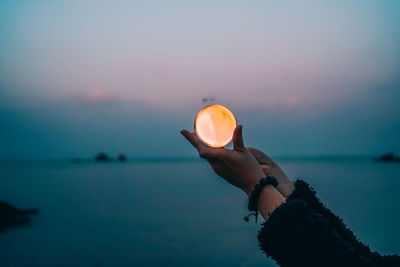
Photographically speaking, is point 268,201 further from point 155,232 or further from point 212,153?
point 155,232

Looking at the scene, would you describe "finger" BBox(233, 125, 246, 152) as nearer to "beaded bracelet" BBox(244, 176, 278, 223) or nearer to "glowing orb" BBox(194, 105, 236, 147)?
"beaded bracelet" BBox(244, 176, 278, 223)

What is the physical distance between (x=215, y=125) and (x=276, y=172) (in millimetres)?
667

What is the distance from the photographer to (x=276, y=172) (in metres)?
2.39

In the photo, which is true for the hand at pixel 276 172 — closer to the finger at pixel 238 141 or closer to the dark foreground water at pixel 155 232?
the finger at pixel 238 141

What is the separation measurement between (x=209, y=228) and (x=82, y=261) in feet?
15.9

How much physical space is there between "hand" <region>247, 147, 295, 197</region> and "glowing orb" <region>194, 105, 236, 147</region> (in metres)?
0.26

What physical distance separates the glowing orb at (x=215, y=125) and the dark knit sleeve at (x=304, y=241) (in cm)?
93

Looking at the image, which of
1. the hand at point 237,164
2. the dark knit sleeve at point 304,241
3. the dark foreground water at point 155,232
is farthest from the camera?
the dark foreground water at point 155,232

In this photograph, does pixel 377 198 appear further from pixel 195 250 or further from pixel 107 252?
pixel 107 252

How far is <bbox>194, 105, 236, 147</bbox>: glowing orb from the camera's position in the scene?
255cm

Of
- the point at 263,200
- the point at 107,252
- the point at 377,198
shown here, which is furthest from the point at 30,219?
the point at 377,198

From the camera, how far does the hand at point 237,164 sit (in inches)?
77.3

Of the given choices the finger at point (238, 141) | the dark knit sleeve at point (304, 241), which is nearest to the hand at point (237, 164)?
the finger at point (238, 141)

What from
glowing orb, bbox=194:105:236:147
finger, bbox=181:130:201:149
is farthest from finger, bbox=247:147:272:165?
finger, bbox=181:130:201:149
